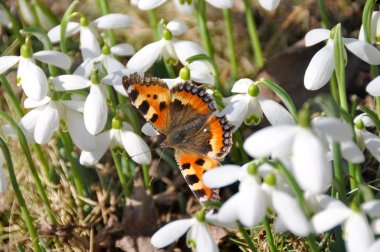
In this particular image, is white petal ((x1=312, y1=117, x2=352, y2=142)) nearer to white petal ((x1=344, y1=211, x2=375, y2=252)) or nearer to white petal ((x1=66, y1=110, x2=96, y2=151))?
white petal ((x1=344, y1=211, x2=375, y2=252))

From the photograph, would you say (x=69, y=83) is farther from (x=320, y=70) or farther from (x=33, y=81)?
(x=320, y=70)

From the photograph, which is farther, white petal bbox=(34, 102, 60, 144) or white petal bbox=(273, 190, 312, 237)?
white petal bbox=(34, 102, 60, 144)

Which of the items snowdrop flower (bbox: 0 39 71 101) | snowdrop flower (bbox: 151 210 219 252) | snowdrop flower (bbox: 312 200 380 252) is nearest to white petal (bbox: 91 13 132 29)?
snowdrop flower (bbox: 0 39 71 101)

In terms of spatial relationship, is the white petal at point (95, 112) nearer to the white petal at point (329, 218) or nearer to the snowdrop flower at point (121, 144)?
the snowdrop flower at point (121, 144)

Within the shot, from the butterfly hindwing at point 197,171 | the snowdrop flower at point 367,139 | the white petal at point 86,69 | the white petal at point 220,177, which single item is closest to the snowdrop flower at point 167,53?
the white petal at point 86,69

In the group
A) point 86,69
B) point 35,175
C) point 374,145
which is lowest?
point 35,175

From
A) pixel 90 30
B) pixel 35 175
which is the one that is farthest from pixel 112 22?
pixel 35 175
